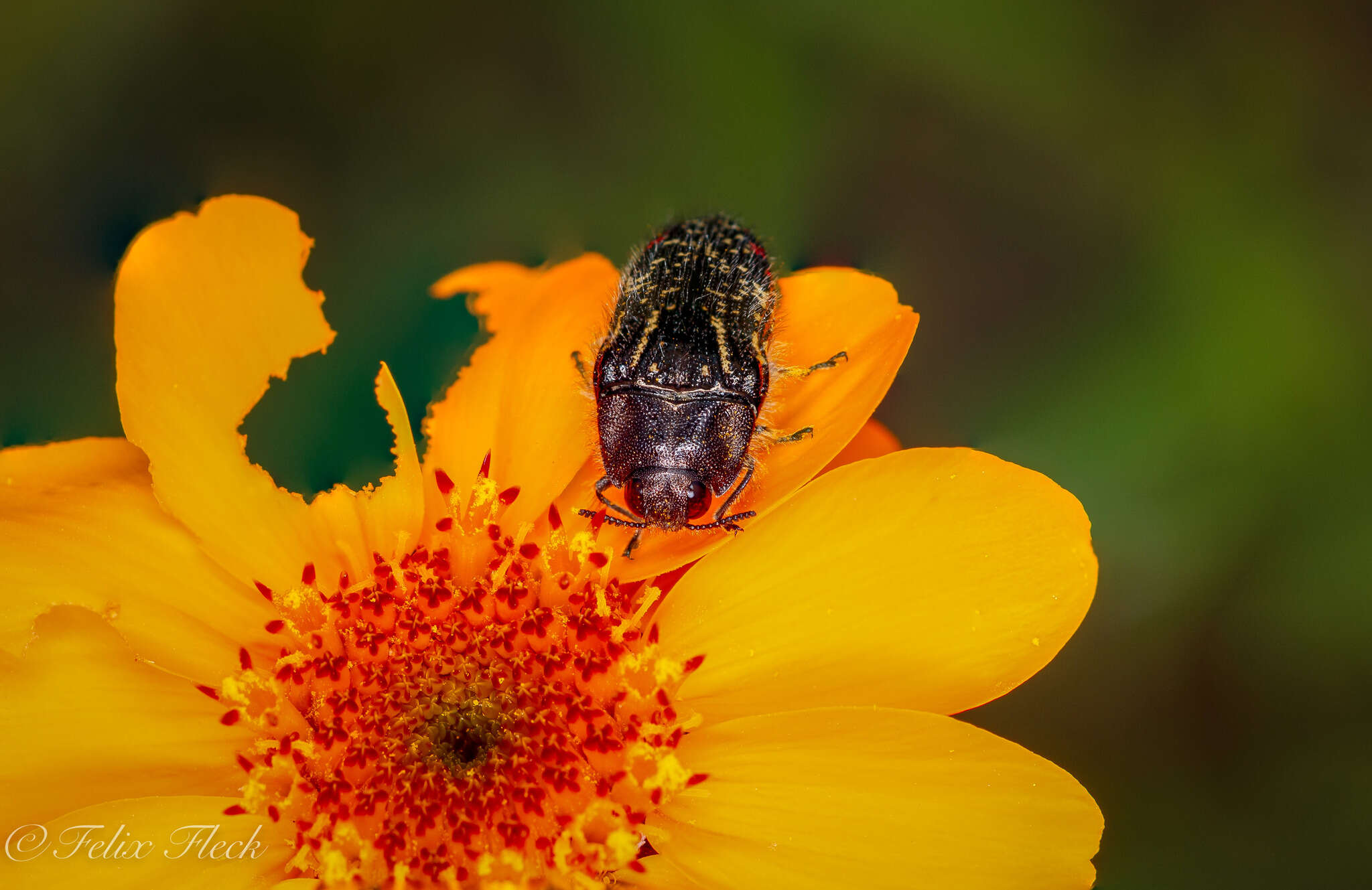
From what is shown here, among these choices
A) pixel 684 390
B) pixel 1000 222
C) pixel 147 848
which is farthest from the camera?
pixel 1000 222

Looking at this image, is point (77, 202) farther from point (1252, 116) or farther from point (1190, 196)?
point (1252, 116)

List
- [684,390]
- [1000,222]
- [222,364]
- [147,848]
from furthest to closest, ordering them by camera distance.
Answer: [1000,222], [684,390], [222,364], [147,848]

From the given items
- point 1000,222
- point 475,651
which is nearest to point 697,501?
point 475,651

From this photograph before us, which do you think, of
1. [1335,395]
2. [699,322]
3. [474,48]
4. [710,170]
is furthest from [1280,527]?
[474,48]

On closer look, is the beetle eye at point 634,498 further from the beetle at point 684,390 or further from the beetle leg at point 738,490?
the beetle leg at point 738,490

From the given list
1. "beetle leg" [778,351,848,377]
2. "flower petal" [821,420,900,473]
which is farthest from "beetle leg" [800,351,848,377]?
"flower petal" [821,420,900,473]

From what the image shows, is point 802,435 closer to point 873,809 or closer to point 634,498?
point 634,498

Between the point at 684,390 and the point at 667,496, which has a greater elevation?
the point at 684,390
